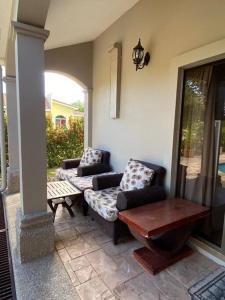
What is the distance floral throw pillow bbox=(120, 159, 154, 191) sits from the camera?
2.58 m

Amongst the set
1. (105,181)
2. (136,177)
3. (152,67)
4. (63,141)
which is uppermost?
(152,67)

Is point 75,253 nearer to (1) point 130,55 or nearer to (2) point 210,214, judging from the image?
(2) point 210,214

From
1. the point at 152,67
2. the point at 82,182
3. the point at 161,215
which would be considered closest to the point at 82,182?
the point at 82,182

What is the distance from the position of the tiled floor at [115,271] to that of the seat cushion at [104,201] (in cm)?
35

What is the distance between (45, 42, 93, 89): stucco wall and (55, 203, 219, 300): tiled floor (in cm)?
326

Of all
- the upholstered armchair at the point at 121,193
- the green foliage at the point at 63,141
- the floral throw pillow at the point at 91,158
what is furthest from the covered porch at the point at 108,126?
the green foliage at the point at 63,141

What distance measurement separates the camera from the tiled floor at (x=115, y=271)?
5.52 ft

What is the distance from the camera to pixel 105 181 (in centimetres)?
299

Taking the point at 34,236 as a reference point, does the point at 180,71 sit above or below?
above

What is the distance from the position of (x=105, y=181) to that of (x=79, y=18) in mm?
2534

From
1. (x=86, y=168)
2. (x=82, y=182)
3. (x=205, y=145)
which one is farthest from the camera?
(x=86, y=168)

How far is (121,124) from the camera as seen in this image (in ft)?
11.8

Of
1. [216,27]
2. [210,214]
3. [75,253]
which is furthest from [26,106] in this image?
[210,214]

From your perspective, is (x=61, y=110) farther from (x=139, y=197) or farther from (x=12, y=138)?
(x=139, y=197)
